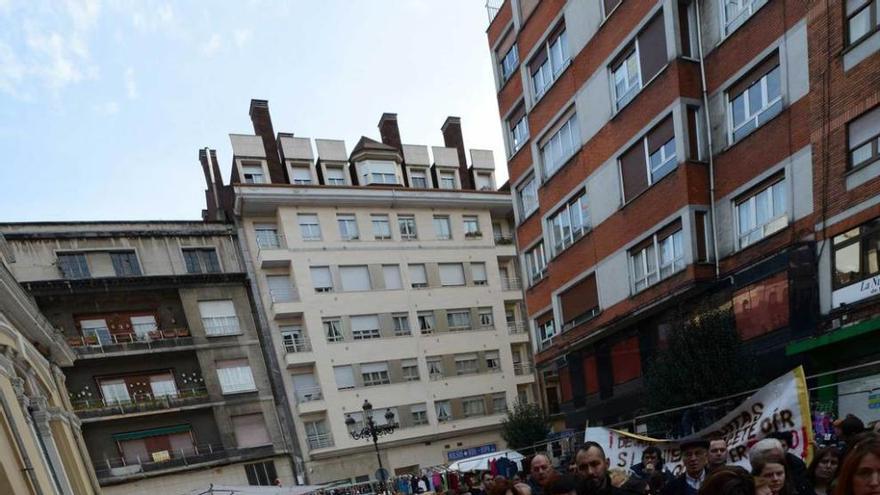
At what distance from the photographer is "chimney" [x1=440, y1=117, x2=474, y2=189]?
104 feet

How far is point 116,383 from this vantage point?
23031 mm

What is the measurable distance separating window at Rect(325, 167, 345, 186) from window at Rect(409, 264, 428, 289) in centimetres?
649

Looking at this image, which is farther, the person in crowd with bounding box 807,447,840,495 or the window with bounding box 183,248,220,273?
the window with bounding box 183,248,220,273

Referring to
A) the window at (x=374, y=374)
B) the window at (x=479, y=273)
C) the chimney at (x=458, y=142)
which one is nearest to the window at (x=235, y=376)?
the window at (x=374, y=374)

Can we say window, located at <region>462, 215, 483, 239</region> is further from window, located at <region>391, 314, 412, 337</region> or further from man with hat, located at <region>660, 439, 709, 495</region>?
man with hat, located at <region>660, 439, 709, 495</region>

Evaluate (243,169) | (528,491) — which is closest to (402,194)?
(243,169)


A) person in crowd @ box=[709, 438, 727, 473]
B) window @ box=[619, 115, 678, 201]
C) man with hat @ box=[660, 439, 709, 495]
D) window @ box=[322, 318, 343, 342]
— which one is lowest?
man with hat @ box=[660, 439, 709, 495]

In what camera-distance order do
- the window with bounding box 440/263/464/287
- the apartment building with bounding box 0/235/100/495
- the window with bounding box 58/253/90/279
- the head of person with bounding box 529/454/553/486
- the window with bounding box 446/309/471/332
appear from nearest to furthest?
the head of person with bounding box 529/454/553/486
the apartment building with bounding box 0/235/100/495
the window with bounding box 58/253/90/279
the window with bounding box 446/309/471/332
the window with bounding box 440/263/464/287

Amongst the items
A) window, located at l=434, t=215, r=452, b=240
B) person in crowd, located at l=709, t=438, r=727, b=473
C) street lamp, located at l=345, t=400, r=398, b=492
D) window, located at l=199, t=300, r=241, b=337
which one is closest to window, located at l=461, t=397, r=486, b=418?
street lamp, located at l=345, t=400, r=398, b=492

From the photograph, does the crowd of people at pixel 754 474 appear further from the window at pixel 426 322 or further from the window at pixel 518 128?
the window at pixel 426 322

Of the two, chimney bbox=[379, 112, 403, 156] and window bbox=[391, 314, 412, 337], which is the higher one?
chimney bbox=[379, 112, 403, 156]

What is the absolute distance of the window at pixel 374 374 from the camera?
83.4 feet

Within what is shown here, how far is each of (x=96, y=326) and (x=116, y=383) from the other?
9.80ft

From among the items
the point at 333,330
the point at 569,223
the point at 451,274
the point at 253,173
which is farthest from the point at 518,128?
the point at 253,173
